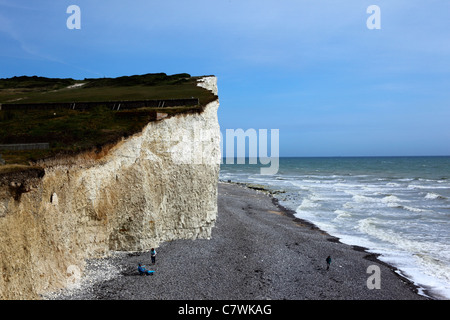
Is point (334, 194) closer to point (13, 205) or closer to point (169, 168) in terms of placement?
point (169, 168)

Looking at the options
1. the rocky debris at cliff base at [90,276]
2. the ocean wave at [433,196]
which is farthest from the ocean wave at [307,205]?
the rocky debris at cliff base at [90,276]

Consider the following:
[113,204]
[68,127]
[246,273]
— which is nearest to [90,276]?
[113,204]

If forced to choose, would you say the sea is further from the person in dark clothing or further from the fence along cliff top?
the fence along cliff top

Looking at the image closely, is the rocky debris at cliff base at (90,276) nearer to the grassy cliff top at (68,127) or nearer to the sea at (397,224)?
the grassy cliff top at (68,127)

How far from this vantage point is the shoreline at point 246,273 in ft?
59.7

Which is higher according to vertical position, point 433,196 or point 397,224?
point 433,196

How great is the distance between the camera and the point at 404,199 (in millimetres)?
52188

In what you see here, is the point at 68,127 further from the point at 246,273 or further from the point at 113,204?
the point at 246,273

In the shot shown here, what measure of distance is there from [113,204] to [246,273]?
9.41 metres

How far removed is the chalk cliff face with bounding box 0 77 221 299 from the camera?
1493cm

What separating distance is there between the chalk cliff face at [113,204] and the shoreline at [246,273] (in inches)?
47.9

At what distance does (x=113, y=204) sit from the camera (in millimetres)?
21719
